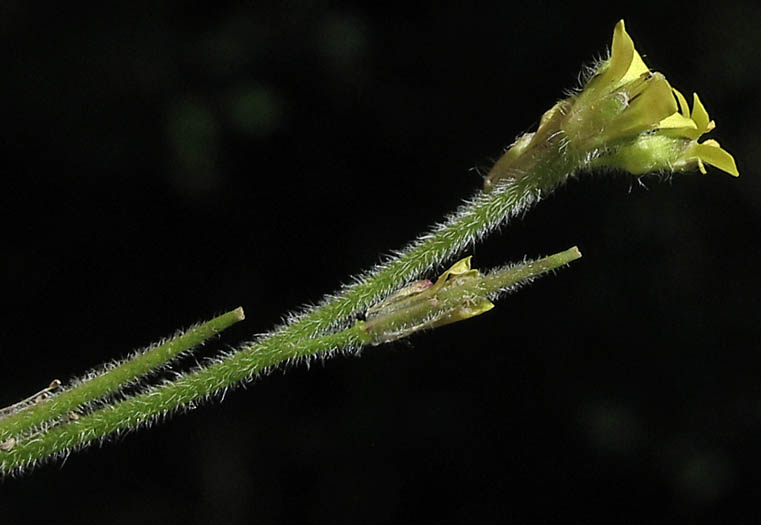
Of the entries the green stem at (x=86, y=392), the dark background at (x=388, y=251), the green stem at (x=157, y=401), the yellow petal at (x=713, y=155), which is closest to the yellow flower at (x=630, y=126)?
the yellow petal at (x=713, y=155)

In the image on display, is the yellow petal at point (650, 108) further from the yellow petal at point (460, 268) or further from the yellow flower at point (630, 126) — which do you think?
the yellow petal at point (460, 268)

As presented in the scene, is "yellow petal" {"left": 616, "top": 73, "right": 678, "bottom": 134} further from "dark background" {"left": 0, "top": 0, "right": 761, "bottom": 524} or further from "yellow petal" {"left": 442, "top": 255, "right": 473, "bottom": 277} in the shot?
"dark background" {"left": 0, "top": 0, "right": 761, "bottom": 524}

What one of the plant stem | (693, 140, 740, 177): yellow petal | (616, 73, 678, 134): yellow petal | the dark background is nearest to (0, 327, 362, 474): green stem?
the plant stem

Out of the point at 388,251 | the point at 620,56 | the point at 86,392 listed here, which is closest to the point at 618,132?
the point at 620,56

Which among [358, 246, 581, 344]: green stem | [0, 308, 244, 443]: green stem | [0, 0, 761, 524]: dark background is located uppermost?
[0, 308, 244, 443]: green stem

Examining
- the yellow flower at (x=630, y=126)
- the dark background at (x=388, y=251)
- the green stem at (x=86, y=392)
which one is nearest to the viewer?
the green stem at (x=86, y=392)

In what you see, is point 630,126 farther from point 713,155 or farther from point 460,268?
point 460,268
